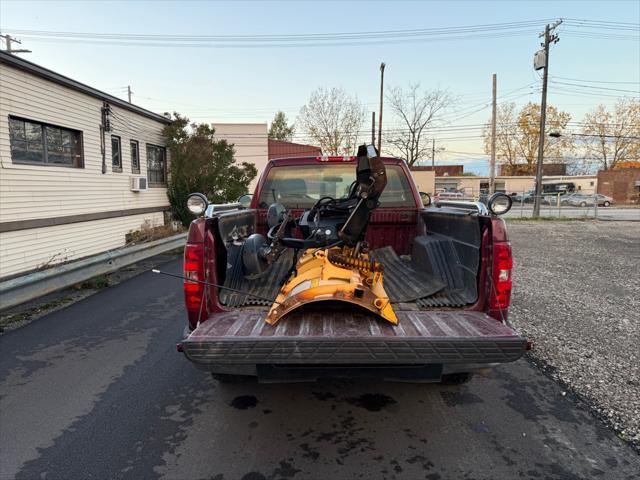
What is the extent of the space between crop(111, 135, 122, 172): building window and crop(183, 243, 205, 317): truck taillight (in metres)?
11.9

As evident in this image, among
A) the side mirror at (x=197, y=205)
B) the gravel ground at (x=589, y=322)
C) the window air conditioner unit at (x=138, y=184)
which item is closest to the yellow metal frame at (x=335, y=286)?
the side mirror at (x=197, y=205)

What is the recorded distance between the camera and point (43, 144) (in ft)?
33.9

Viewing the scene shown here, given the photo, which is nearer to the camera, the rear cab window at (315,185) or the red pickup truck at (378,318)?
the red pickup truck at (378,318)

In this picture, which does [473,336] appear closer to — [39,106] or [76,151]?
[39,106]

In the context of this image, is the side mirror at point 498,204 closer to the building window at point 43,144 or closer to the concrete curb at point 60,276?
the concrete curb at point 60,276

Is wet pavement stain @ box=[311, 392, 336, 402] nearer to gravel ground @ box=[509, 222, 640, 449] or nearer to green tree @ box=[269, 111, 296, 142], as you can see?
gravel ground @ box=[509, 222, 640, 449]

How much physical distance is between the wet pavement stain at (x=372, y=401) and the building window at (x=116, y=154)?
12238 millimetres

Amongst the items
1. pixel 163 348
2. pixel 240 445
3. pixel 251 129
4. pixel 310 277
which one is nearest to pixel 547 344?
pixel 310 277

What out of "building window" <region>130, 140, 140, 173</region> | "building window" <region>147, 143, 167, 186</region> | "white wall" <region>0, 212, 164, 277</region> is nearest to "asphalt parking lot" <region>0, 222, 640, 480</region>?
"white wall" <region>0, 212, 164, 277</region>

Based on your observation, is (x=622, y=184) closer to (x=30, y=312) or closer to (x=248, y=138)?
(x=248, y=138)

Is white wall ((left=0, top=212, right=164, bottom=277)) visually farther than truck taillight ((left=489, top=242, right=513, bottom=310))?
Yes

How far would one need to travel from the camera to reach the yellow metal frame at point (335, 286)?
9.16 ft

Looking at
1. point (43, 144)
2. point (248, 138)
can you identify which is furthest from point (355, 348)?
point (248, 138)

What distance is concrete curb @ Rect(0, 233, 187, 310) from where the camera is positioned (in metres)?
5.05
